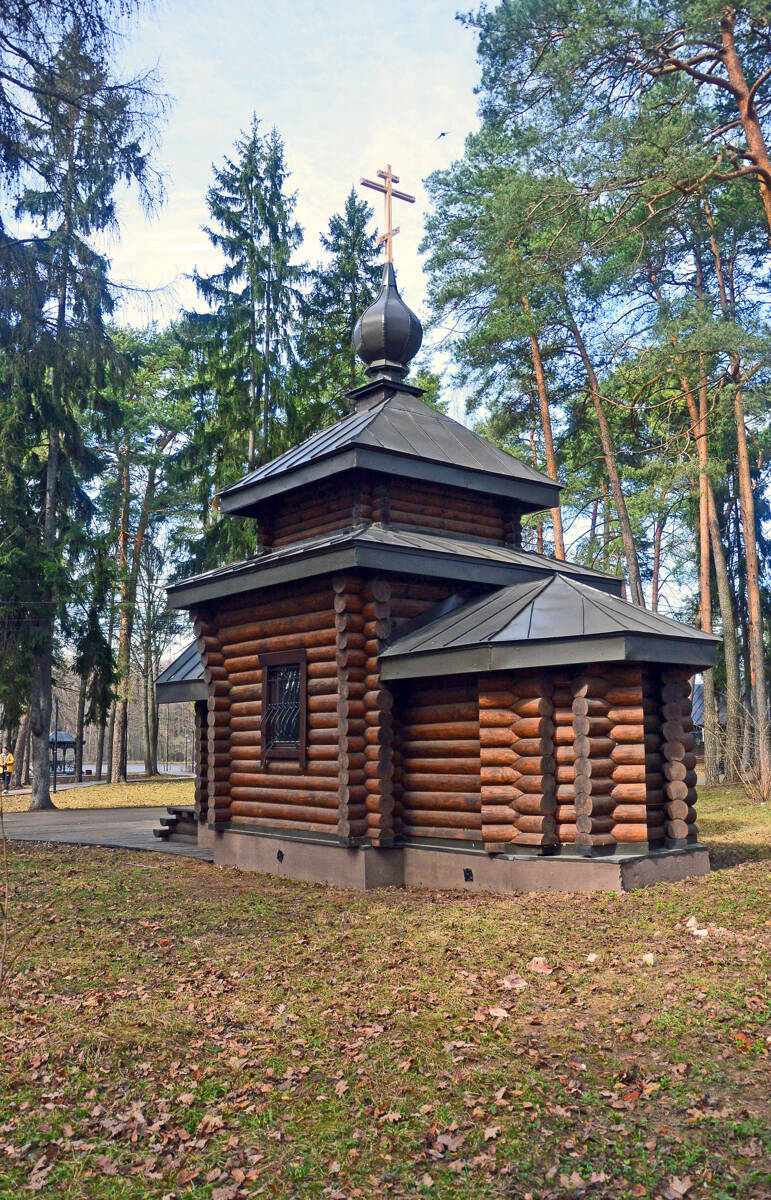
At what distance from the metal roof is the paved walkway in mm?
4256

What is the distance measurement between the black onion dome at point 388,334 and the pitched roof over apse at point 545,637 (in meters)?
5.49

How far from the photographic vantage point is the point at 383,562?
1100 centimetres

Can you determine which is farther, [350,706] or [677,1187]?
[350,706]

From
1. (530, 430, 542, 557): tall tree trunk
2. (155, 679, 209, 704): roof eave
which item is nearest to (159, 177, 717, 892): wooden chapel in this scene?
(155, 679, 209, 704): roof eave

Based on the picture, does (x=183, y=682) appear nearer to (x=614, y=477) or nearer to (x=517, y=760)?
(x=517, y=760)

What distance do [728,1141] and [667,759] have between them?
19.9ft

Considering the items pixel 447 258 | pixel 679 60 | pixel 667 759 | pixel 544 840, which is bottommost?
pixel 544 840

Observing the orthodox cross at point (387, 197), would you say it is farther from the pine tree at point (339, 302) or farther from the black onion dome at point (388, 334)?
the pine tree at point (339, 302)

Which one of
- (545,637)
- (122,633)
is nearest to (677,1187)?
(545,637)

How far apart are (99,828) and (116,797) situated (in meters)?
9.00

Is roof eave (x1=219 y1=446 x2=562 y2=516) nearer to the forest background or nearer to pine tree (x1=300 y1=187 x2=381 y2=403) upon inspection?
the forest background

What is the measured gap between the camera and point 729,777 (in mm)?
23719

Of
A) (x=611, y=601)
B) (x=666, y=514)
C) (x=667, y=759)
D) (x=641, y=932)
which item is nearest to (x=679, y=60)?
(x=611, y=601)

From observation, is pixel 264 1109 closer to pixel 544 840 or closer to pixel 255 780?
pixel 544 840
